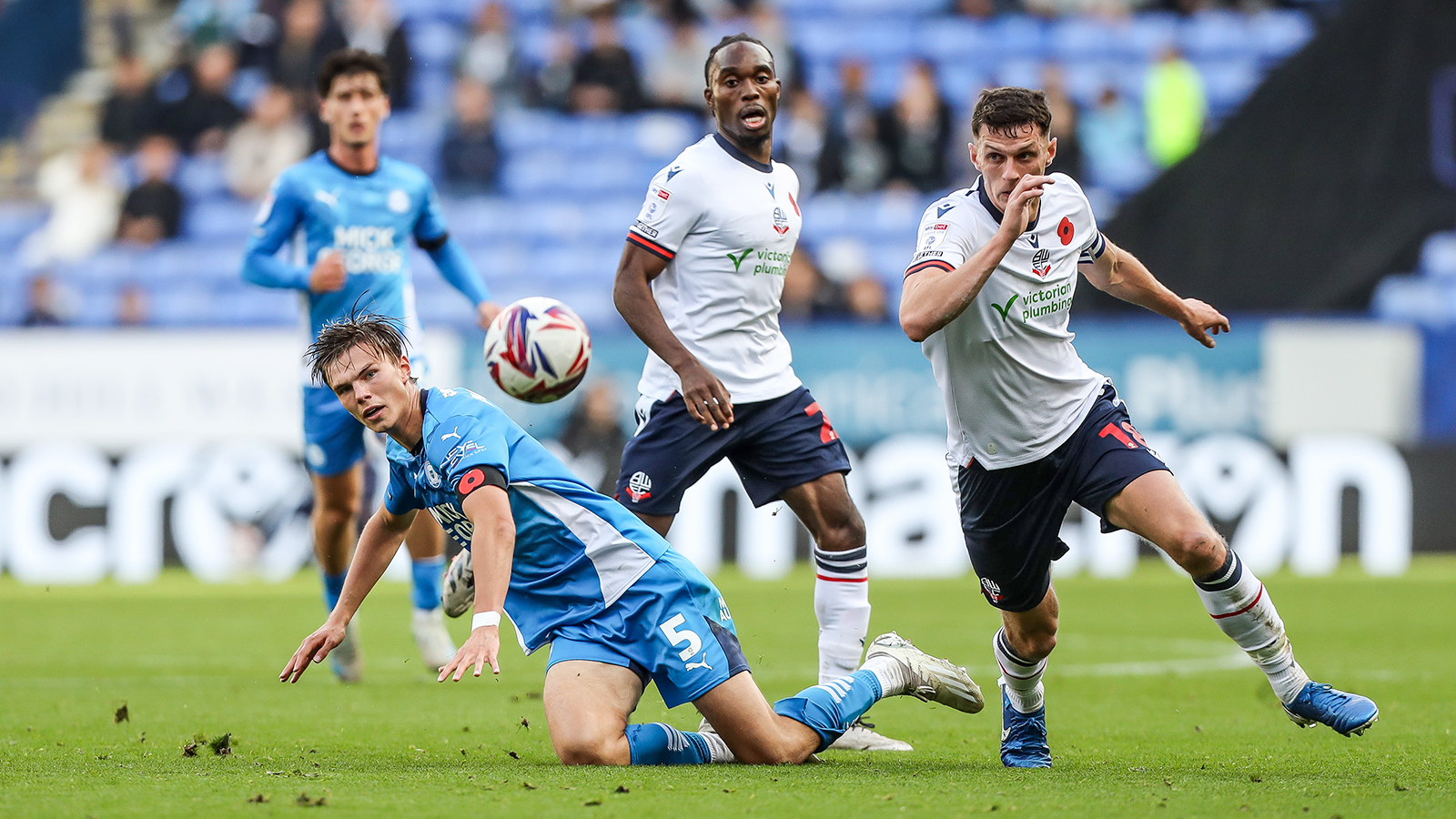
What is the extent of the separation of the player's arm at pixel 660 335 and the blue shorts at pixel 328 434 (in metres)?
2.09

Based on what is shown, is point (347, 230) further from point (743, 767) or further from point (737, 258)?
point (743, 767)

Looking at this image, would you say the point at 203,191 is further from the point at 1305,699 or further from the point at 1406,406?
the point at 1305,699

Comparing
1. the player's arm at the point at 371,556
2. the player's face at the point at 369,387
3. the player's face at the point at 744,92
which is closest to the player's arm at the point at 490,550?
the player's face at the point at 369,387

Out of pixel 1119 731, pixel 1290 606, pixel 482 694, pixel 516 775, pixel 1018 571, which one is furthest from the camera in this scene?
pixel 1290 606

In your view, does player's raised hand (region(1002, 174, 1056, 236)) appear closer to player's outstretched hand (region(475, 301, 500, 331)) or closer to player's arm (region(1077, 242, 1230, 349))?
player's arm (region(1077, 242, 1230, 349))

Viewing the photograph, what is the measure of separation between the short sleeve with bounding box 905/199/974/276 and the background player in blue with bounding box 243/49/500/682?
9.42 feet

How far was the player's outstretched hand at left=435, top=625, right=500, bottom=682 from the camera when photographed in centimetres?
422

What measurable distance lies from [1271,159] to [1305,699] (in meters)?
12.5

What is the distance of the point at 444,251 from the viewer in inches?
315

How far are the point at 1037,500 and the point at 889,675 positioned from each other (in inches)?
28.7

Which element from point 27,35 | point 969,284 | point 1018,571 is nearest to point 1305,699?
point 1018,571

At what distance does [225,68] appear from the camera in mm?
18156

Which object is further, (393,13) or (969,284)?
(393,13)

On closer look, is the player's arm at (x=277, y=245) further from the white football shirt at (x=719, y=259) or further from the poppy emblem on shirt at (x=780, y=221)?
the poppy emblem on shirt at (x=780, y=221)
